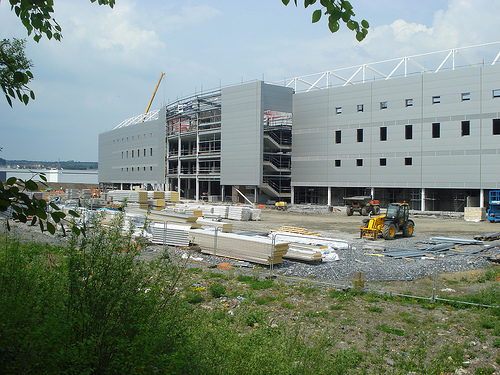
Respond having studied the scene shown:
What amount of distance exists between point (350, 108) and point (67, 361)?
4693cm

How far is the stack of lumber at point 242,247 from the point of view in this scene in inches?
561

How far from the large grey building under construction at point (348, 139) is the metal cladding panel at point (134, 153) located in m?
1.26

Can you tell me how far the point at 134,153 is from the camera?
255 ft

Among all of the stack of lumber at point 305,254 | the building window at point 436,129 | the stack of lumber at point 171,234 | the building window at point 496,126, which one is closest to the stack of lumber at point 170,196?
the stack of lumber at point 171,234

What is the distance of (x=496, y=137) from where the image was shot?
3753 cm

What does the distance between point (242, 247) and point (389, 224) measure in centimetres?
1083

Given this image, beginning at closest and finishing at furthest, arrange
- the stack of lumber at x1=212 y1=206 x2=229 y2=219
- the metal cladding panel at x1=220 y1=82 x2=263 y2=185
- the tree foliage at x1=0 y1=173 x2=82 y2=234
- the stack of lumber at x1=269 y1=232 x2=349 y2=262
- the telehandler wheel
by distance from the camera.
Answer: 1. the tree foliage at x1=0 y1=173 x2=82 y2=234
2. the stack of lumber at x1=269 y1=232 x2=349 y2=262
3. the telehandler wheel
4. the stack of lumber at x1=212 y1=206 x2=229 y2=219
5. the metal cladding panel at x1=220 y1=82 x2=263 y2=185

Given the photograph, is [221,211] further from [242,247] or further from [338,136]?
[242,247]

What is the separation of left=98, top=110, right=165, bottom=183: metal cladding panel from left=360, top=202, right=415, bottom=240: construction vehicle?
164 feet

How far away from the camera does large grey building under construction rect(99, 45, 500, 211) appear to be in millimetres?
39125

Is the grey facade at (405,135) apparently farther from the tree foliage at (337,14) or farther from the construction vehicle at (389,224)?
the tree foliage at (337,14)

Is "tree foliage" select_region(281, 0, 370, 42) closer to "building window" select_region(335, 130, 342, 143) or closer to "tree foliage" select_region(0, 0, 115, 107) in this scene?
"tree foliage" select_region(0, 0, 115, 107)

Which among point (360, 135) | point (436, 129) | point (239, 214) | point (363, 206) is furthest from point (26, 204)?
point (360, 135)

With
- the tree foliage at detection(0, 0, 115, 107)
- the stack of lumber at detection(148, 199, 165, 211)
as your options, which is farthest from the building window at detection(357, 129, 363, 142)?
the tree foliage at detection(0, 0, 115, 107)
